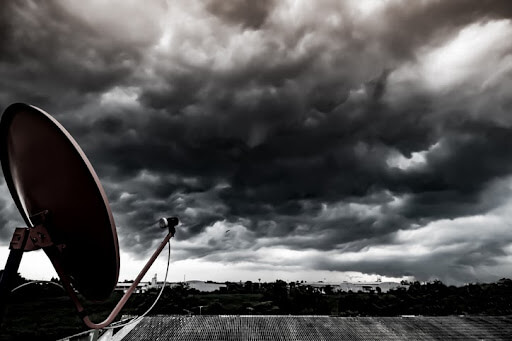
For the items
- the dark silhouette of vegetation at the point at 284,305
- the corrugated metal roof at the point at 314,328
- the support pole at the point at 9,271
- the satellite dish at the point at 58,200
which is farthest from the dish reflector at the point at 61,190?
the dark silhouette of vegetation at the point at 284,305

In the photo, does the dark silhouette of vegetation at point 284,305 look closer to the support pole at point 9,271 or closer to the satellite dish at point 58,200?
the satellite dish at point 58,200

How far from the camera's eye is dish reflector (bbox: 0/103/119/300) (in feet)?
12.0

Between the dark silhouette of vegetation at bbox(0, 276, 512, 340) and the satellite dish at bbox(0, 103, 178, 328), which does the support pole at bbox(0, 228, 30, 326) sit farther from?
the dark silhouette of vegetation at bbox(0, 276, 512, 340)

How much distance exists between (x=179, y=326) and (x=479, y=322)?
33.2 meters

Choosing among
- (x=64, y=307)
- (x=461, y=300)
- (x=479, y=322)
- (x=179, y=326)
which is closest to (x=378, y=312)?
(x=461, y=300)

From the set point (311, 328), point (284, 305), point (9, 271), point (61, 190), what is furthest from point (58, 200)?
point (284, 305)

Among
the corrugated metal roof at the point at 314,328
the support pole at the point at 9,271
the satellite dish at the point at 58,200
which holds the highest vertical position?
the satellite dish at the point at 58,200

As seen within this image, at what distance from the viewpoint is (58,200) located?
3914 millimetres

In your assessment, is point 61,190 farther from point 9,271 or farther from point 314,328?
point 314,328

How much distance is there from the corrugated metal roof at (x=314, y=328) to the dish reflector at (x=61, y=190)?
116 feet

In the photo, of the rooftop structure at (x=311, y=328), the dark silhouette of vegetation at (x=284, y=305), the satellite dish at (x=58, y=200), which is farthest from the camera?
the dark silhouette of vegetation at (x=284, y=305)

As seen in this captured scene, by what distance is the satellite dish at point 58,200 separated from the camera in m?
3.58

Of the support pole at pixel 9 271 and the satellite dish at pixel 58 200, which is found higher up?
the satellite dish at pixel 58 200

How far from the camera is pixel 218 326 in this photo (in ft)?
130
